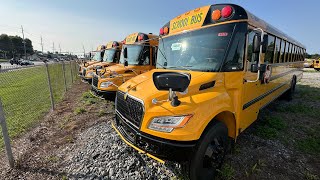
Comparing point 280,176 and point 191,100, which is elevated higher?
point 191,100

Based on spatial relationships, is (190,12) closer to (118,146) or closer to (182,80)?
(182,80)

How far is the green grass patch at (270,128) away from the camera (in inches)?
186

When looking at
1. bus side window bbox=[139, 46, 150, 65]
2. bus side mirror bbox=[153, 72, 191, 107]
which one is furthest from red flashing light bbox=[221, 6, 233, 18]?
bus side window bbox=[139, 46, 150, 65]

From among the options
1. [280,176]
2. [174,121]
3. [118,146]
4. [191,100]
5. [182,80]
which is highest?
[182,80]

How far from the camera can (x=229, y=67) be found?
322 centimetres

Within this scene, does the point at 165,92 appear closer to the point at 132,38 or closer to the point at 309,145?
the point at 309,145

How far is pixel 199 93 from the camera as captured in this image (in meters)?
2.95

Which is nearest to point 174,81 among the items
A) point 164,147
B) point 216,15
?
point 164,147

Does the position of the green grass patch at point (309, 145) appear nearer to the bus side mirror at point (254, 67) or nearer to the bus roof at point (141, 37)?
the bus side mirror at point (254, 67)

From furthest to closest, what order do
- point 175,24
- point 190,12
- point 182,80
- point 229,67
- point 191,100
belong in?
point 175,24 < point 190,12 < point 229,67 < point 191,100 < point 182,80

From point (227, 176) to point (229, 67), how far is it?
1.79 meters

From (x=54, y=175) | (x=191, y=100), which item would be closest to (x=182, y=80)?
(x=191, y=100)

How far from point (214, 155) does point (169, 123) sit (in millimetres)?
1025

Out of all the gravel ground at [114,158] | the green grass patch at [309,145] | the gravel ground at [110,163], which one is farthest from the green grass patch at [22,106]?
the green grass patch at [309,145]
